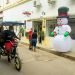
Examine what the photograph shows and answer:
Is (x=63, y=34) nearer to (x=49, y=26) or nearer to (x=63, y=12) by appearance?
(x=63, y=12)

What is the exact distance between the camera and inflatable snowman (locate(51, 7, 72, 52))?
1330 cm

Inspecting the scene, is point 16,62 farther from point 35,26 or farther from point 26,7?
point 26,7

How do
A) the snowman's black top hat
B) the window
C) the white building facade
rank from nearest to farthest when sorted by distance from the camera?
the snowman's black top hat < the white building facade < the window

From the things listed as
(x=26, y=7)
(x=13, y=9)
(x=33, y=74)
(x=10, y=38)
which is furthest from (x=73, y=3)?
(x=13, y=9)

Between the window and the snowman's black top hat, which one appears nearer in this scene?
the snowman's black top hat

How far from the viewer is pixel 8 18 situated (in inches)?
1191

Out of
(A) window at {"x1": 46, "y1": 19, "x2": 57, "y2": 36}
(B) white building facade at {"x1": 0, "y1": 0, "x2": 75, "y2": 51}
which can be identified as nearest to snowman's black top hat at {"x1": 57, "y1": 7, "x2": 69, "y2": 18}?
(B) white building facade at {"x1": 0, "y1": 0, "x2": 75, "y2": 51}

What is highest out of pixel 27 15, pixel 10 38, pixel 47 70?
pixel 27 15

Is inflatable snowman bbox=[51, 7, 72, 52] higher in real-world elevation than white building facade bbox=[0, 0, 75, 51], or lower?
lower

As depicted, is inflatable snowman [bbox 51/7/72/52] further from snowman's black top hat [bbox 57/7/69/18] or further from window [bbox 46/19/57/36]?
window [bbox 46/19/57/36]

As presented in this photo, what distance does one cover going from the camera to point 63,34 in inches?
535

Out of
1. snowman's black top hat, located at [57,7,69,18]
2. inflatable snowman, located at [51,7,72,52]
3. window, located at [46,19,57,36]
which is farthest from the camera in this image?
window, located at [46,19,57,36]

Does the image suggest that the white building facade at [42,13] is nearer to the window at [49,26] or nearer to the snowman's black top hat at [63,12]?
the window at [49,26]

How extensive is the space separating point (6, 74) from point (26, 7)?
15566 millimetres
